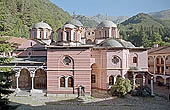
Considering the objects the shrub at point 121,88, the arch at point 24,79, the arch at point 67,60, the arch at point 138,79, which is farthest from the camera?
the arch at point 24,79

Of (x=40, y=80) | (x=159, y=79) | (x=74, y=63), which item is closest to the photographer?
(x=74, y=63)

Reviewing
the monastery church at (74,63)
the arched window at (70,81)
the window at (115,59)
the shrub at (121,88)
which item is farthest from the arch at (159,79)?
the arched window at (70,81)

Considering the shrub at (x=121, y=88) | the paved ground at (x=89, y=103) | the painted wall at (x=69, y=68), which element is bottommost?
the paved ground at (x=89, y=103)

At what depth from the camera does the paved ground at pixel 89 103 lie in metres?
14.2

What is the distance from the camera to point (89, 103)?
1559 centimetres

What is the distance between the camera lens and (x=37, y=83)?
21.3 meters

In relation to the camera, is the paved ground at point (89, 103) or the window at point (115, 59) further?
the window at point (115, 59)

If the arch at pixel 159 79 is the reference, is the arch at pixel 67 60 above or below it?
above

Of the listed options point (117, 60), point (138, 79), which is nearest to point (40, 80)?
point (117, 60)

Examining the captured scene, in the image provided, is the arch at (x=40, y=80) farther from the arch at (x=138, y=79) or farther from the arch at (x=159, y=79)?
the arch at (x=159, y=79)

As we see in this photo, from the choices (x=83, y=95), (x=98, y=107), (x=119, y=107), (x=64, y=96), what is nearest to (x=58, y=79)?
(x=64, y=96)

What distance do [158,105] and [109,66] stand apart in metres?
6.95

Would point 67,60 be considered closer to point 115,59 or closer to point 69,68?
point 69,68

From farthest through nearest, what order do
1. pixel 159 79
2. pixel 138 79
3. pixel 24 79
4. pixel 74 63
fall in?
pixel 159 79, pixel 24 79, pixel 138 79, pixel 74 63
